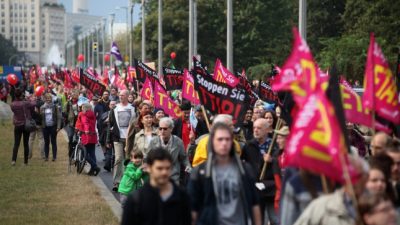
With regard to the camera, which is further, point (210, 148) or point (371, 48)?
point (371, 48)

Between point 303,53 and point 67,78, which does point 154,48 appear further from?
point 303,53

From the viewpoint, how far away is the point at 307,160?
8.04m

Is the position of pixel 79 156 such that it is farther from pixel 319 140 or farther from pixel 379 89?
pixel 319 140

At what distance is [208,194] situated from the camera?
9.42 metres

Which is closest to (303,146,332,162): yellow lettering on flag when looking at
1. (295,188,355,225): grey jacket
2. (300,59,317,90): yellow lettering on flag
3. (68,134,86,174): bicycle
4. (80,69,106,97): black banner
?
(295,188,355,225): grey jacket

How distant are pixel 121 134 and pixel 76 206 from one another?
9.04ft

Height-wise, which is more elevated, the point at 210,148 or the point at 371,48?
the point at 371,48

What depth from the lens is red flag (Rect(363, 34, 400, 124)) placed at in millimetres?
10508

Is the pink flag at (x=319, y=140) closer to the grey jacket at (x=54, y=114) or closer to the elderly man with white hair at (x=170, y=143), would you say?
the elderly man with white hair at (x=170, y=143)

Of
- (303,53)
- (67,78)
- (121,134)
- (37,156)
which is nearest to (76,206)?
(121,134)

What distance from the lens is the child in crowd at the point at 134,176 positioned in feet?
43.8

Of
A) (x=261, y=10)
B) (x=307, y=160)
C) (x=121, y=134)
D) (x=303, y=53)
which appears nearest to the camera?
(x=307, y=160)

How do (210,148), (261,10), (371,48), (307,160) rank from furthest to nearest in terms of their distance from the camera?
(261,10), (371,48), (210,148), (307,160)

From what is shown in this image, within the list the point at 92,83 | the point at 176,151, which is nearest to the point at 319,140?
the point at 176,151
